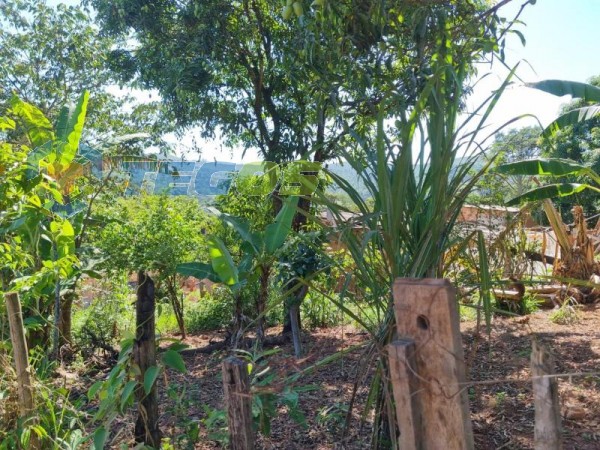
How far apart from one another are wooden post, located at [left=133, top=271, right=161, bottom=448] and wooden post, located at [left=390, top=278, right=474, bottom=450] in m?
1.23

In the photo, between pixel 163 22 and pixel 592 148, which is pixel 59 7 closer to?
pixel 163 22

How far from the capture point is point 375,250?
2.45 metres

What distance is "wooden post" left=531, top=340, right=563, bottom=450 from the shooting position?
1535mm

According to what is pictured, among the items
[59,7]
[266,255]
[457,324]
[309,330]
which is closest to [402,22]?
[266,255]

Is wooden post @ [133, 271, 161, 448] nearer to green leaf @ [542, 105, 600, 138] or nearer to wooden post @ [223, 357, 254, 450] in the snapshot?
wooden post @ [223, 357, 254, 450]

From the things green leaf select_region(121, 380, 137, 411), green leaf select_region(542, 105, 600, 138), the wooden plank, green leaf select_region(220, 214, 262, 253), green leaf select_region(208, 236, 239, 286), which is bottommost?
green leaf select_region(121, 380, 137, 411)

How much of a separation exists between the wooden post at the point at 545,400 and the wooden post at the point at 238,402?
0.94 m

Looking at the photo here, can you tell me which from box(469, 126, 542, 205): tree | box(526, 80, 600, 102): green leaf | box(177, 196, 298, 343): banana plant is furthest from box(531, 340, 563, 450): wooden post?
Result: box(526, 80, 600, 102): green leaf

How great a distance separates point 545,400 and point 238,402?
1003 mm

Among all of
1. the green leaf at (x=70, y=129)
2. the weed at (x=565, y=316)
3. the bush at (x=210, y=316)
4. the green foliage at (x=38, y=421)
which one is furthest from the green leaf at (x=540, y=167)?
the bush at (x=210, y=316)

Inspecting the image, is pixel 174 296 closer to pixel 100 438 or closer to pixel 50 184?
pixel 50 184

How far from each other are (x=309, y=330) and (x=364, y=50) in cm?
385

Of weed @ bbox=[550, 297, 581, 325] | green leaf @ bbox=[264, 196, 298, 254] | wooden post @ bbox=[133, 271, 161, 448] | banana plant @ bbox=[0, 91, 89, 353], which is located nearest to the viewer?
wooden post @ bbox=[133, 271, 161, 448]

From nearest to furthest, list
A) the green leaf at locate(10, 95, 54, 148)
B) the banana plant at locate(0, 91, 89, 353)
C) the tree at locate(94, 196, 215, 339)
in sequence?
the banana plant at locate(0, 91, 89, 353)
the green leaf at locate(10, 95, 54, 148)
the tree at locate(94, 196, 215, 339)
